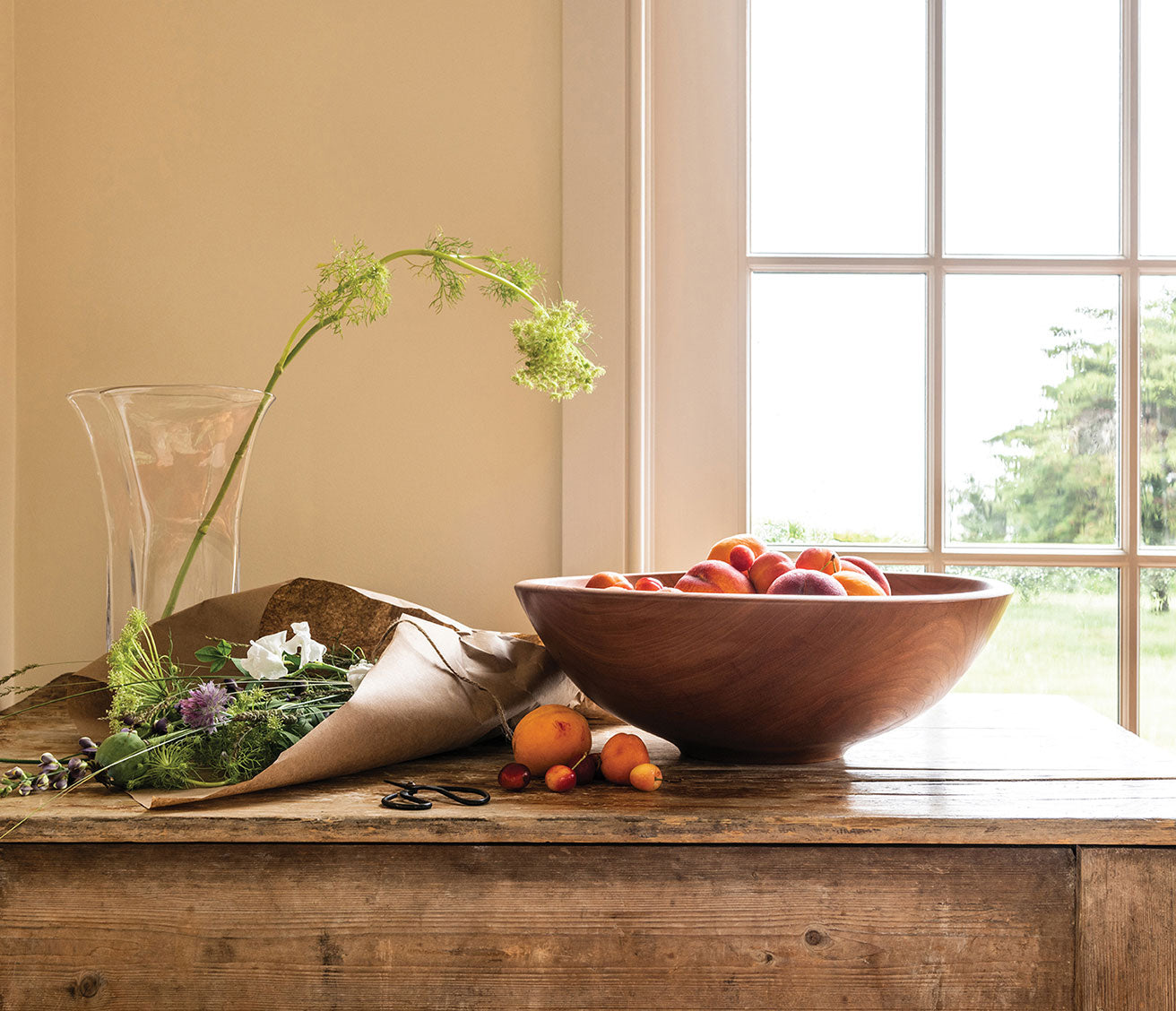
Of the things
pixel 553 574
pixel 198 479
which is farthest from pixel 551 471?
pixel 198 479

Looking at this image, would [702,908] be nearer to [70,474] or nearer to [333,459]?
[333,459]

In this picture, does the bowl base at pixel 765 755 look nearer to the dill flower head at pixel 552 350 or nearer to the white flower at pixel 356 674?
the white flower at pixel 356 674

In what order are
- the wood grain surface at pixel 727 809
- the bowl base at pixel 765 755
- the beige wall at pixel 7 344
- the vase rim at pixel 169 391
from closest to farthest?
1. the wood grain surface at pixel 727 809
2. the bowl base at pixel 765 755
3. the vase rim at pixel 169 391
4. the beige wall at pixel 7 344

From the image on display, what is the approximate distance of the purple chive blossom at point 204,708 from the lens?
2.07ft

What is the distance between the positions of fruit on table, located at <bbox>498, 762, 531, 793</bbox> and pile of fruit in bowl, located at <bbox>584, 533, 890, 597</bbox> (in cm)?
15

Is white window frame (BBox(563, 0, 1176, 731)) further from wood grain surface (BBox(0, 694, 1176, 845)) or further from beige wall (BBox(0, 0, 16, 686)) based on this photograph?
beige wall (BBox(0, 0, 16, 686))

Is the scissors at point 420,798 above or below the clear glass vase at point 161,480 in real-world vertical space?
below

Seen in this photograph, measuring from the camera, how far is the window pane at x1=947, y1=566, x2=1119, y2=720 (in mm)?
1198

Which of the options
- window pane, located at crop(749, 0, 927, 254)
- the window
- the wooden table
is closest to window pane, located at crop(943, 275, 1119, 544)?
the window

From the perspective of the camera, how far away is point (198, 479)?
871 millimetres

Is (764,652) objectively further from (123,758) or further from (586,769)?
(123,758)

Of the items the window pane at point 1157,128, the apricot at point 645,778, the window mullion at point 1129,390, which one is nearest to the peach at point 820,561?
the apricot at point 645,778

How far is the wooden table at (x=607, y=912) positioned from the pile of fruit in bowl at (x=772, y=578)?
168 mm

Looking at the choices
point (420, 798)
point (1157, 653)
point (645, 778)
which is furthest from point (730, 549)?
point (1157, 653)
